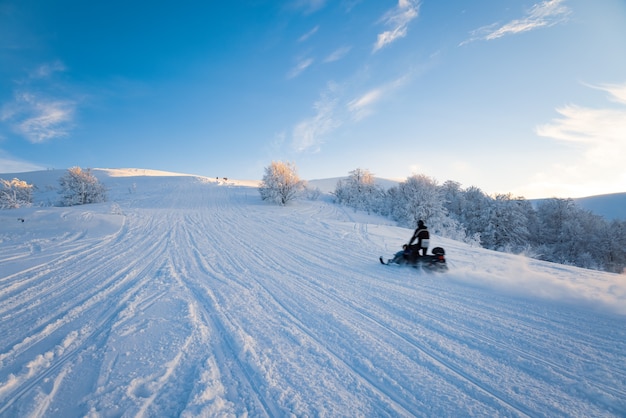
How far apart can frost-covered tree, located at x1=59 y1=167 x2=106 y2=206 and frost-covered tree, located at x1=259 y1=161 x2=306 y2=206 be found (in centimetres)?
1669

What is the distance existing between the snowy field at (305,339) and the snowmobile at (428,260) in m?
0.38

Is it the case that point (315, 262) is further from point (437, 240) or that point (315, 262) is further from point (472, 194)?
point (472, 194)

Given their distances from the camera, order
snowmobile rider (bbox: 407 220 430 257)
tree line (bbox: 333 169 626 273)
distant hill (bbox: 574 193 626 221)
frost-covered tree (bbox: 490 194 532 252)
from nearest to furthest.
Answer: snowmobile rider (bbox: 407 220 430 257), tree line (bbox: 333 169 626 273), frost-covered tree (bbox: 490 194 532 252), distant hill (bbox: 574 193 626 221)

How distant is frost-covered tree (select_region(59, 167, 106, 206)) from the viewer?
939 inches

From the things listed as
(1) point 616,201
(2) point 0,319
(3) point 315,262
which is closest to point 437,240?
(3) point 315,262

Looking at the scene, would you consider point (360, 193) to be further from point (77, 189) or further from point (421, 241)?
A: point (77, 189)

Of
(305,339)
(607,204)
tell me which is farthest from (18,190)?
(607,204)

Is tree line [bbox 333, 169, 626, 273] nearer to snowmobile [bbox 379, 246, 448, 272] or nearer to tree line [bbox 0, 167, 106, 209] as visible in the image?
snowmobile [bbox 379, 246, 448, 272]

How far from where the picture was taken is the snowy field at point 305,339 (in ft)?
8.47

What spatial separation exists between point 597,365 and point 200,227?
15267 mm

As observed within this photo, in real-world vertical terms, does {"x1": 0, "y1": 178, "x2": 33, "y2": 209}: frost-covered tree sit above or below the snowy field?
above

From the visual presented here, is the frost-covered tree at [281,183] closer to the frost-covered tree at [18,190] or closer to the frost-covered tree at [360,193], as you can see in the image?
the frost-covered tree at [360,193]

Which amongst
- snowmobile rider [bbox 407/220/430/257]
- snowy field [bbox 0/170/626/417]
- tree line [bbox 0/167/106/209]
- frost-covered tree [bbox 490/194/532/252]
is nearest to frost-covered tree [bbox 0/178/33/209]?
tree line [bbox 0/167/106/209]

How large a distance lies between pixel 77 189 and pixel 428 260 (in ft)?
102
